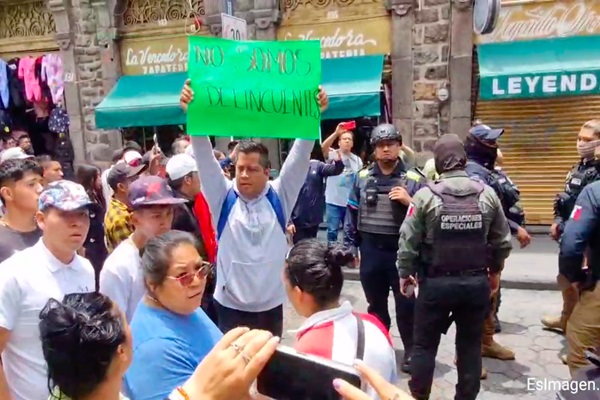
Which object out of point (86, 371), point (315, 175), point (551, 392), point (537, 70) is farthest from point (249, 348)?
point (537, 70)

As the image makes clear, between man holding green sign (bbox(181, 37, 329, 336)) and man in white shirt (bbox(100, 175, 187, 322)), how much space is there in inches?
10.6

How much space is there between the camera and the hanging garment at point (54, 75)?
11.4m

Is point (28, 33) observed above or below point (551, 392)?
above

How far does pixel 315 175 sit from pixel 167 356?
4405mm

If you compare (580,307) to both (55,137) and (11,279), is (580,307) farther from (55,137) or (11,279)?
(55,137)

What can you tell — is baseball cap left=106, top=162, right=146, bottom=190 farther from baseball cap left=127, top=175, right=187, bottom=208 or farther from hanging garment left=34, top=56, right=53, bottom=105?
hanging garment left=34, top=56, right=53, bottom=105

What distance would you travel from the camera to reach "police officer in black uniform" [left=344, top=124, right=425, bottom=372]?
13.8 feet

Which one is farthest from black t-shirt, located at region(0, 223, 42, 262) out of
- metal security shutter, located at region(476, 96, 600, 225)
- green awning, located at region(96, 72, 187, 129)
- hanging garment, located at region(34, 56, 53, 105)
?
hanging garment, located at region(34, 56, 53, 105)

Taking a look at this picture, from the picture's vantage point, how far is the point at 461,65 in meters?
8.55

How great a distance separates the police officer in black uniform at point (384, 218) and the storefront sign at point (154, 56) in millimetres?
7088

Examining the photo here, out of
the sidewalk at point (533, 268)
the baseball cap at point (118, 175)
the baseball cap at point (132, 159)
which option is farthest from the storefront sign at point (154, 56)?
the baseball cap at point (118, 175)

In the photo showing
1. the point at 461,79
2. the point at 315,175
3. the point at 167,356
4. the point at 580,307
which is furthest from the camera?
the point at 461,79

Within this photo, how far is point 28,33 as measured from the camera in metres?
11.7

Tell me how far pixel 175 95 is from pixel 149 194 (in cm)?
761
